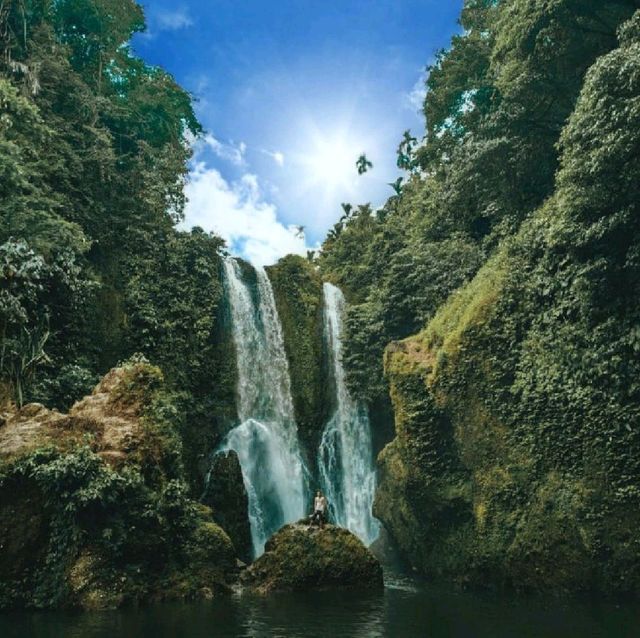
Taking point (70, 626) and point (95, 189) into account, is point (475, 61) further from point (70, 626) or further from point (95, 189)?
point (70, 626)

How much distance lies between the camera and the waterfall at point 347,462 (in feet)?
74.6

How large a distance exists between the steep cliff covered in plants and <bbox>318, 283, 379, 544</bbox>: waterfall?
2889 millimetres

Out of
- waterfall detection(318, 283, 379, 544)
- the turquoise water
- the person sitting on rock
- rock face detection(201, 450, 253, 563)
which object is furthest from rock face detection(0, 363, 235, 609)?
waterfall detection(318, 283, 379, 544)

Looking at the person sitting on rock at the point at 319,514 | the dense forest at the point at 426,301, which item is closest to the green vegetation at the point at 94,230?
the dense forest at the point at 426,301

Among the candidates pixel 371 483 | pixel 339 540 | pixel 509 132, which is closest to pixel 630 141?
pixel 509 132

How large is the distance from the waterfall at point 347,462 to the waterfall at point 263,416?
1.28 meters

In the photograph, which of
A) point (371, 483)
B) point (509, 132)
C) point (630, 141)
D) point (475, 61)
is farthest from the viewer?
point (475, 61)

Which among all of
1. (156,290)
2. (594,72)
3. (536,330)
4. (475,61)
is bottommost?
(536,330)

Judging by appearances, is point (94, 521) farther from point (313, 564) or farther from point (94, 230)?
point (94, 230)

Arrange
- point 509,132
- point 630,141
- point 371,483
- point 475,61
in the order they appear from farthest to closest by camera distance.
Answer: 1. point 475,61
2. point 371,483
3. point 509,132
4. point 630,141

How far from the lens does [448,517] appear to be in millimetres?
16484

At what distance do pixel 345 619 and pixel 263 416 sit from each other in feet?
48.7

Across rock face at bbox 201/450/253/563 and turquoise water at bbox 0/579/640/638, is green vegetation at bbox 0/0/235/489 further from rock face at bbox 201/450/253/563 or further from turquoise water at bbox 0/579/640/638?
turquoise water at bbox 0/579/640/638

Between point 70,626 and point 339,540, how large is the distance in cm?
699
